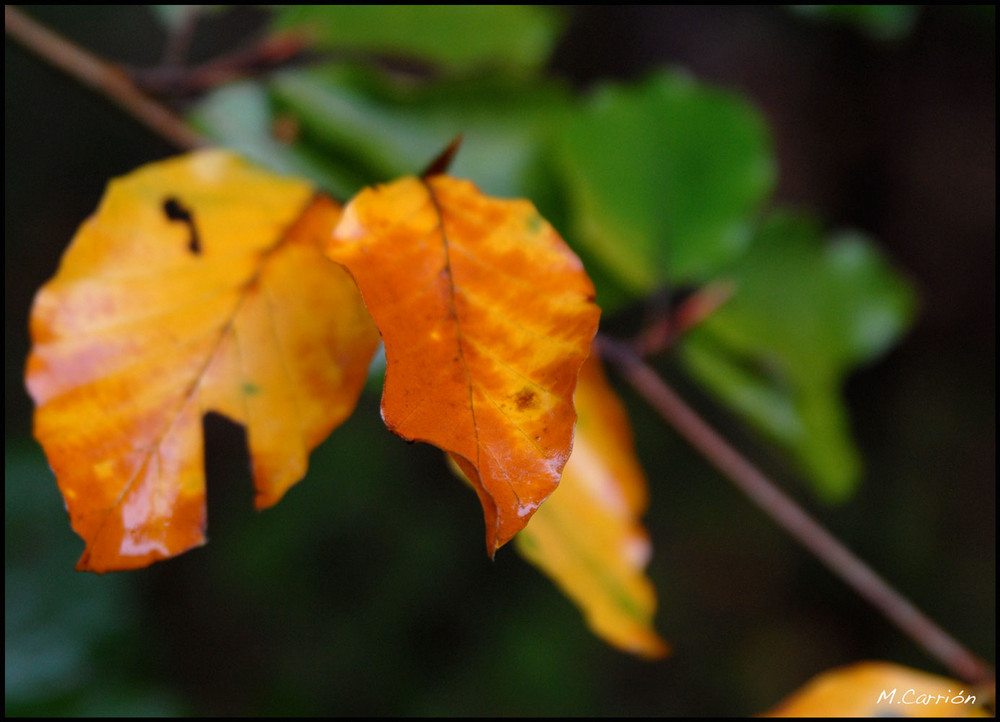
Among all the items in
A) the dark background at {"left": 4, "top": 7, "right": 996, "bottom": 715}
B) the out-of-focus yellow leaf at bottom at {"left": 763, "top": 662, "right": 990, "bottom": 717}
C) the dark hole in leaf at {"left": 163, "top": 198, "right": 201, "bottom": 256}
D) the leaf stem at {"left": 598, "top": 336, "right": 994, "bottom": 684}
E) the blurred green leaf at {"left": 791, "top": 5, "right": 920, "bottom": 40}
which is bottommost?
the dark background at {"left": 4, "top": 7, "right": 996, "bottom": 715}

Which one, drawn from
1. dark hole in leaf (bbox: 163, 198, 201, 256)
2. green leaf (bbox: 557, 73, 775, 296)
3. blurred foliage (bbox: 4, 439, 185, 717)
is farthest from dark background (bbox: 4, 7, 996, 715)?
dark hole in leaf (bbox: 163, 198, 201, 256)

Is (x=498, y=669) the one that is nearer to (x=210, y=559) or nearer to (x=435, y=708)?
(x=435, y=708)

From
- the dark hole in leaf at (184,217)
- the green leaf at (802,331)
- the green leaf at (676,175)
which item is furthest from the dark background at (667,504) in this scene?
the dark hole in leaf at (184,217)

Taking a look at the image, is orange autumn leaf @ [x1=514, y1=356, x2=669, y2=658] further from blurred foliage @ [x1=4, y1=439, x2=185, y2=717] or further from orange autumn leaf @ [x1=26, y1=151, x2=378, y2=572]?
blurred foliage @ [x1=4, y1=439, x2=185, y2=717]

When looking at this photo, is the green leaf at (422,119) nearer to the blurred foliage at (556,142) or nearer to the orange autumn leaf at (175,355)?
the blurred foliage at (556,142)

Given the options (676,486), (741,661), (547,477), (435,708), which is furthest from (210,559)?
(547,477)

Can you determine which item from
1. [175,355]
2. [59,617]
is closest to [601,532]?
[175,355]
